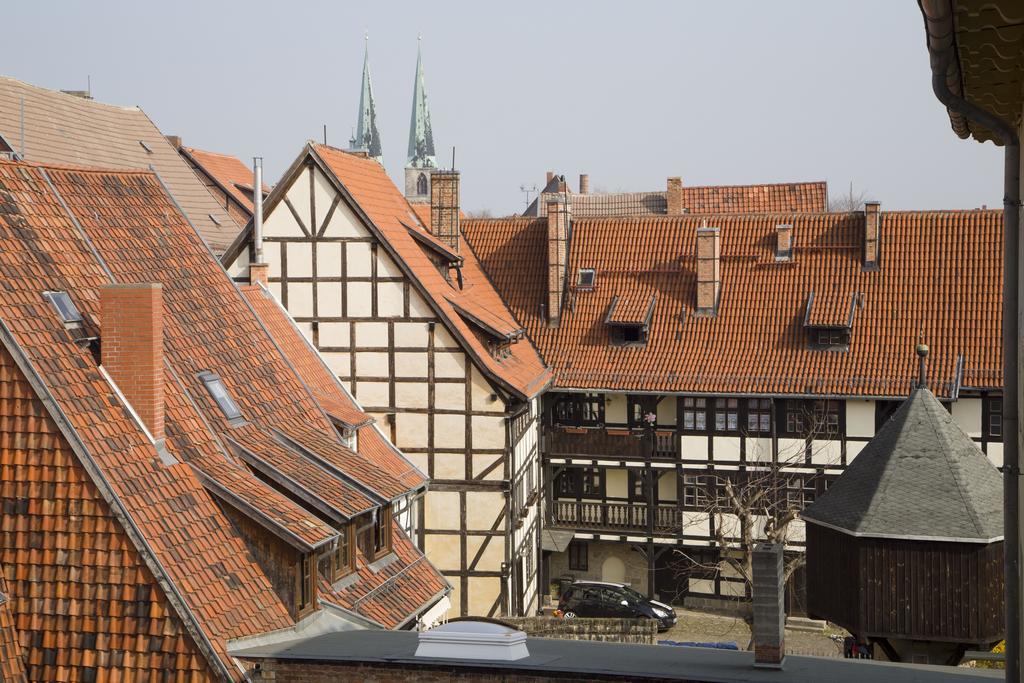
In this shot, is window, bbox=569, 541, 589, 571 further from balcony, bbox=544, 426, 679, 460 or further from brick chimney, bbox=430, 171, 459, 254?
brick chimney, bbox=430, 171, 459, 254

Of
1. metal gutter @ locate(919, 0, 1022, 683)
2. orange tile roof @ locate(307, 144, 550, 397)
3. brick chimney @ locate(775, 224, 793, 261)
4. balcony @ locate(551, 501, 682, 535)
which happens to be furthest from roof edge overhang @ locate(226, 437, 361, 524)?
brick chimney @ locate(775, 224, 793, 261)

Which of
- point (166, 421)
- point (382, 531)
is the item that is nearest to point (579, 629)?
point (382, 531)

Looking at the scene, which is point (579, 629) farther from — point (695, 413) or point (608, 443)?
point (695, 413)

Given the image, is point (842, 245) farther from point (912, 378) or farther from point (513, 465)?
point (513, 465)

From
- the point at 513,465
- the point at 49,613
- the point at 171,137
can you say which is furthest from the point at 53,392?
the point at 171,137

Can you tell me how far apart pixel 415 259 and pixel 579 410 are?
7.01m

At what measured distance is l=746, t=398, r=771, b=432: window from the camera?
1223 inches

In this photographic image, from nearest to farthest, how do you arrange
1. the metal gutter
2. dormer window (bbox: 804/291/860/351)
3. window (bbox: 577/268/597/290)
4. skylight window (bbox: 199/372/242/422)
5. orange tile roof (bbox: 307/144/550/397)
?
the metal gutter, skylight window (bbox: 199/372/242/422), orange tile roof (bbox: 307/144/550/397), dormer window (bbox: 804/291/860/351), window (bbox: 577/268/597/290)

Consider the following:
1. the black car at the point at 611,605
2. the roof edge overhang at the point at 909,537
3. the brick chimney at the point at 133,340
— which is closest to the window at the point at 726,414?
the black car at the point at 611,605

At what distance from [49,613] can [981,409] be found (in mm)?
22502

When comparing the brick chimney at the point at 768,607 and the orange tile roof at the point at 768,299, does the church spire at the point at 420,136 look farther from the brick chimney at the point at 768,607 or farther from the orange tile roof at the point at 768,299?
the brick chimney at the point at 768,607

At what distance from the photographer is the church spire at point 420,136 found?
136375 millimetres

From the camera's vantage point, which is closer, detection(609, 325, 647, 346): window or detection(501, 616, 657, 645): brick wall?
detection(501, 616, 657, 645): brick wall

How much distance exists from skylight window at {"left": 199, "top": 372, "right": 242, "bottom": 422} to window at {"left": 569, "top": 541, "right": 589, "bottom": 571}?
55.3 ft
